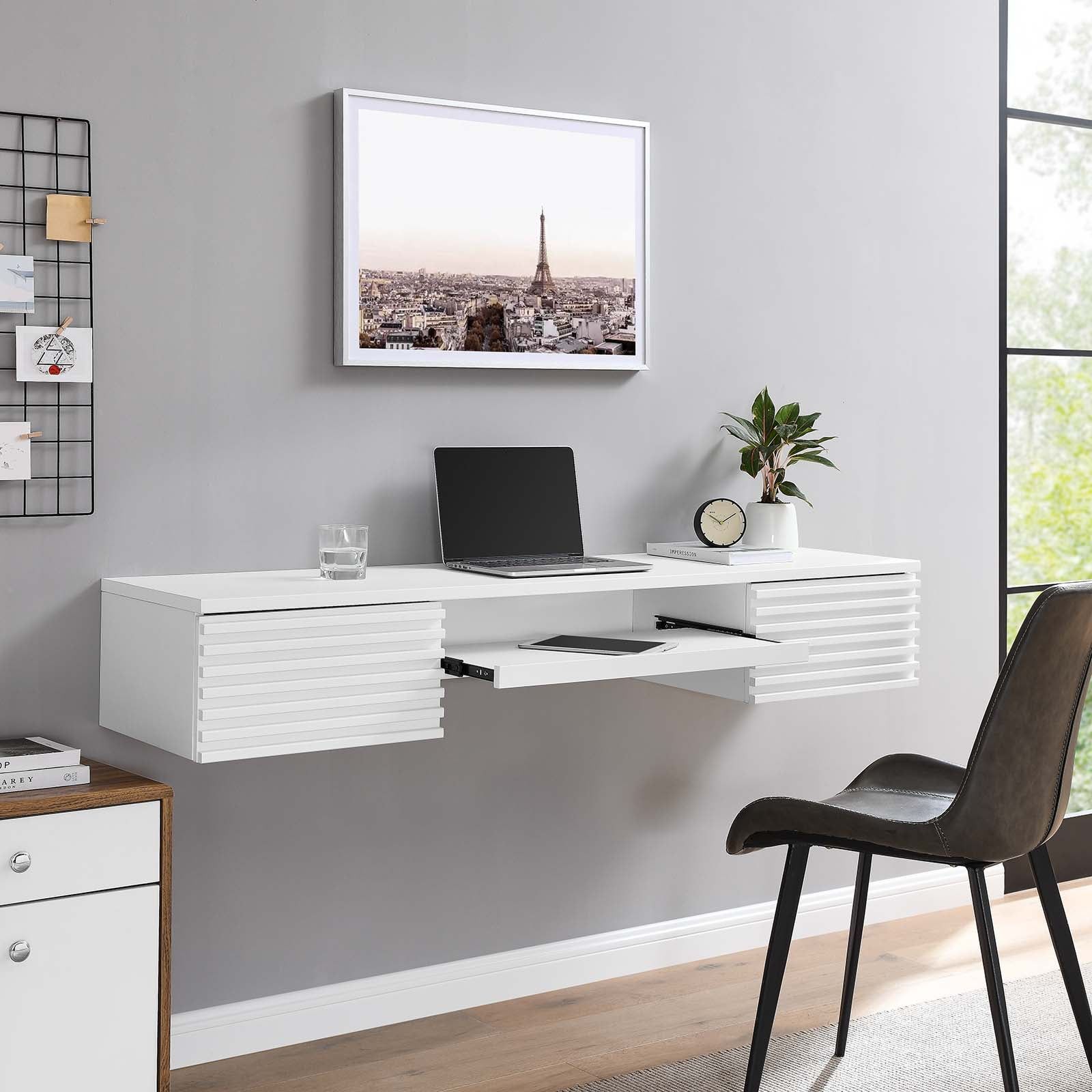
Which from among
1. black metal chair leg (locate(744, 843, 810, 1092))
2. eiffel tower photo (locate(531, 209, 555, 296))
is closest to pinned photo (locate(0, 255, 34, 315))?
eiffel tower photo (locate(531, 209, 555, 296))

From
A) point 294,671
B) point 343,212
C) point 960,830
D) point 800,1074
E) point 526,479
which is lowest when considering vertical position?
point 800,1074

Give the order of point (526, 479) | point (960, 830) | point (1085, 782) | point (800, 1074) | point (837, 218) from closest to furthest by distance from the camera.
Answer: point (960, 830)
point (800, 1074)
point (526, 479)
point (837, 218)
point (1085, 782)

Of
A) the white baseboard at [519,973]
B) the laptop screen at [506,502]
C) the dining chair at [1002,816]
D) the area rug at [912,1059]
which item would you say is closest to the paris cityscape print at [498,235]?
the laptop screen at [506,502]

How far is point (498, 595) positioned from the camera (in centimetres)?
239

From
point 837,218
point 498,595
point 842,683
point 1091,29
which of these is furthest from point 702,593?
point 1091,29

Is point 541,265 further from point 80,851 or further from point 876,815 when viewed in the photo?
point 80,851

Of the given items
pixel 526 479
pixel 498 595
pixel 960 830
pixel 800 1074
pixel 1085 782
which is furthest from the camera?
pixel 1085 782

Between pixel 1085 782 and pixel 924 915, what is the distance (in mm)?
684

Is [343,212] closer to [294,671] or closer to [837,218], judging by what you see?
[294,671]

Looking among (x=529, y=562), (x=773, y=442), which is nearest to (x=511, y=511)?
(x=529, y=562)

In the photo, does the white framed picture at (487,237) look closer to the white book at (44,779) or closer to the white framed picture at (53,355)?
the white framed picture at (53,355)

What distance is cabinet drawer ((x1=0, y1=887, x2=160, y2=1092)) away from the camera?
2.01m

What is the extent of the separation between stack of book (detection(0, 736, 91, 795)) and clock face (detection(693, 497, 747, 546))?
130 cm

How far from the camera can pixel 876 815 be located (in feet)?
7.88
